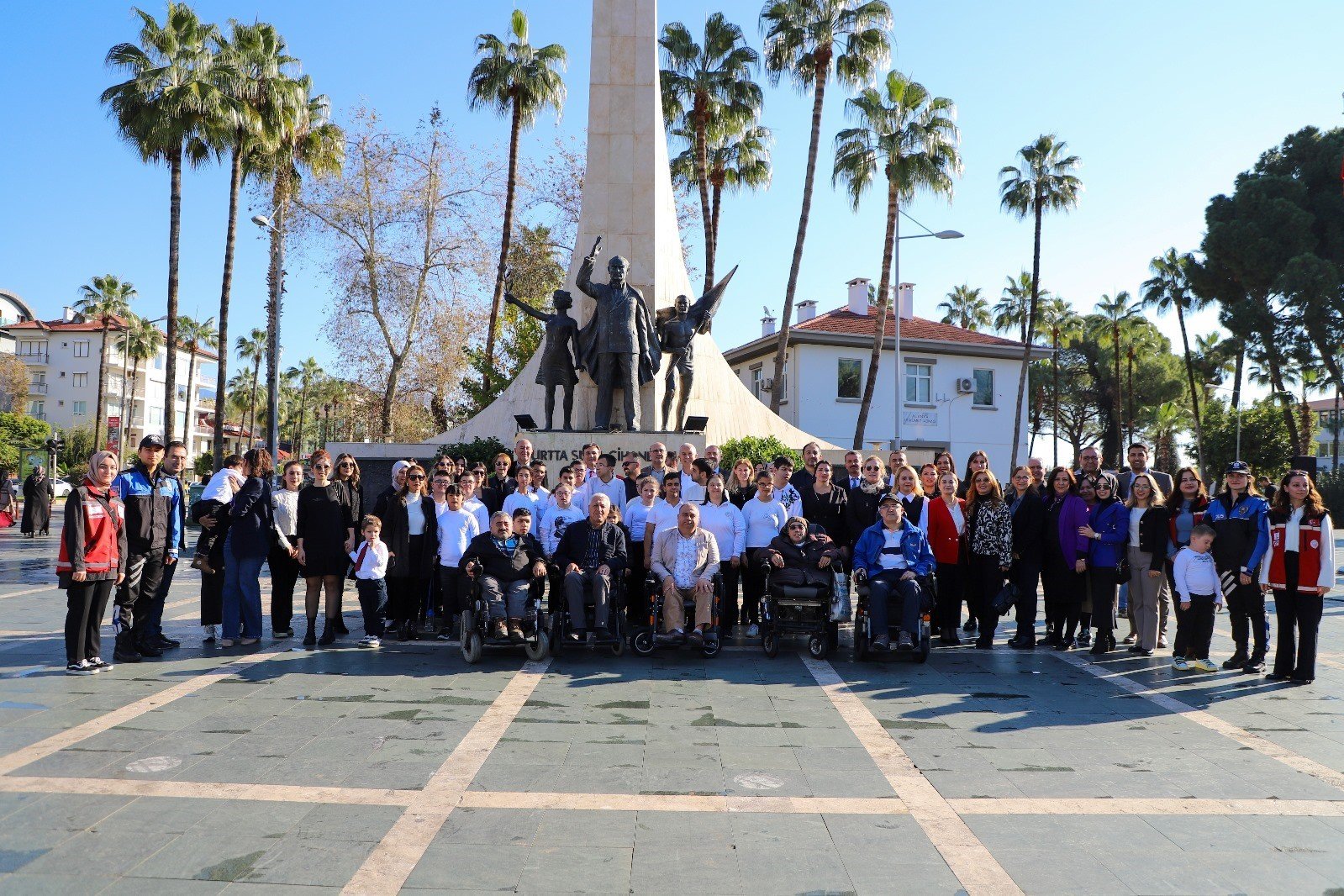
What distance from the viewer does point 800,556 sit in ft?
27.2

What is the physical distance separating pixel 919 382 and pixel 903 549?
98.5ft

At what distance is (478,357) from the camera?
27.0m

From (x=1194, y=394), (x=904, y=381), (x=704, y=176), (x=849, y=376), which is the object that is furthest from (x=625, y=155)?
(x=1194, y=394)

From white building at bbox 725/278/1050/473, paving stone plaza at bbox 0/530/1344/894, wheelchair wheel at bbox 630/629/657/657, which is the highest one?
white building at bbox 725/278/1050/473

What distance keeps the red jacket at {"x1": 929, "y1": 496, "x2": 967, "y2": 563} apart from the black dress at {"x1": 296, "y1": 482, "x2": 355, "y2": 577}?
17.0ft

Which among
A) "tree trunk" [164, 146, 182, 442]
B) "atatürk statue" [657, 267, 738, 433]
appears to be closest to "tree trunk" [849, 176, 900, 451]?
"atatürk statue" [657, 267, 738, 433]

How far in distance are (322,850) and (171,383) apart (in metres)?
→ 26.9

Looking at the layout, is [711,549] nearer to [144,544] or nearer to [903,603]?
[903,603]

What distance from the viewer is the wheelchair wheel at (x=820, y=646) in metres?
8.26

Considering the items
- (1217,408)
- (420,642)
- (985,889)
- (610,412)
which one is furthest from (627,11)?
(1217,408)

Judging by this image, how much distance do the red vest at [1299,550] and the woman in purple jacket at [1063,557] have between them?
145cm

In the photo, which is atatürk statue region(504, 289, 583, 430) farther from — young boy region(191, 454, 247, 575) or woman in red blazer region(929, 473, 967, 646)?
woman in red blazer region(929, 473, 967, 646)

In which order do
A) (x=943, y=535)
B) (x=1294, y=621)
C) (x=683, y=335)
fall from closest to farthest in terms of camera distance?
1. (x=1294, y=621)
2. (x=943, y=535)
3. (x=683, y=335)

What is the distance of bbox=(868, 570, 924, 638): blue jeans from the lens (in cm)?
788
